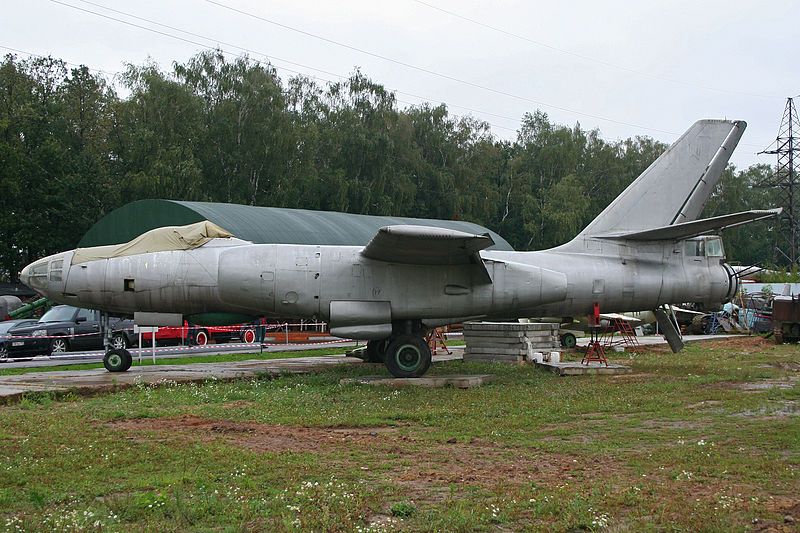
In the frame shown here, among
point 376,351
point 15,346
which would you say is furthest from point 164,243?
point 15,346

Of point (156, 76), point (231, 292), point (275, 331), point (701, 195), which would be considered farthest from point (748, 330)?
point (156, 76)

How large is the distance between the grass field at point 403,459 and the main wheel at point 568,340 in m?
11.4

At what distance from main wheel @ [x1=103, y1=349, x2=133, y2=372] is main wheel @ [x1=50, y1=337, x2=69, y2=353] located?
7.65 metres

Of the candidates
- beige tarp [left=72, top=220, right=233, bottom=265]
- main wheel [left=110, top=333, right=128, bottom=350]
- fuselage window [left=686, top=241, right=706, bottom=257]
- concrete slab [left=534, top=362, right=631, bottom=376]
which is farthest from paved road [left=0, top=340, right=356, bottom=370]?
fuselage window [left=686, top=241, right=706, bottom=257]

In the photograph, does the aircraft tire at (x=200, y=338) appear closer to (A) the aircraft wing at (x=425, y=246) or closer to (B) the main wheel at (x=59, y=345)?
(B) the main wheel at (x=59, y=345)

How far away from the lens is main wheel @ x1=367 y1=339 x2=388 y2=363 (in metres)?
16.4

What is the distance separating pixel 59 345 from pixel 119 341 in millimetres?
6710

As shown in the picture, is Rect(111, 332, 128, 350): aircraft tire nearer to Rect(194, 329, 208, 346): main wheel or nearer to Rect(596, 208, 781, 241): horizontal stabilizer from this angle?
Rect(194, 329, 208, 346): main wheel

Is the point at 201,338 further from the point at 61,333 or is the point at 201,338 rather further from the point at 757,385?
the point at 757,385

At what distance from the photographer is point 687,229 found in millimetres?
13672

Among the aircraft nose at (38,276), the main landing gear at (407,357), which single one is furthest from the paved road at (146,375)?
the main landing gear at (407,357)

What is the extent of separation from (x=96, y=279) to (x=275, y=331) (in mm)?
17493

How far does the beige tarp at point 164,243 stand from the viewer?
13.3 meters

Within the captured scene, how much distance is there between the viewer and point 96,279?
13.2m
